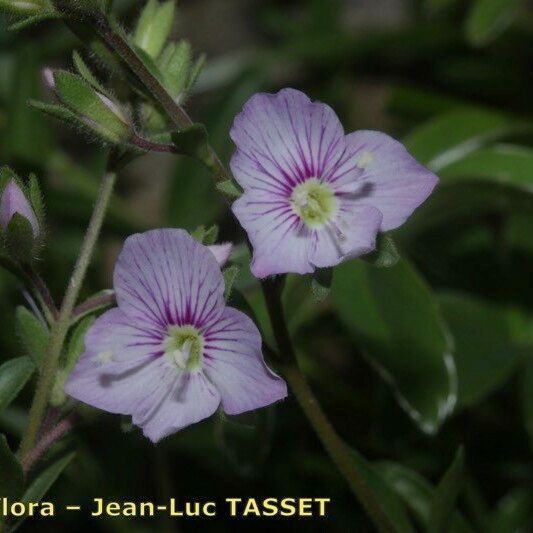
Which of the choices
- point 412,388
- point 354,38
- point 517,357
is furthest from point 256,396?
point 354,38

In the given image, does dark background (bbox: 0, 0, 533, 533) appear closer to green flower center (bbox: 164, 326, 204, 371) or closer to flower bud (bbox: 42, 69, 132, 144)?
green flower center (bbox: 164, 326, 204, 371)

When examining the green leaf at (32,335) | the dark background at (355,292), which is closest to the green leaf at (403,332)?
the dark background at (355,292)

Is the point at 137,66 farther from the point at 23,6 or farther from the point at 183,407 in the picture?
the point at 183,407

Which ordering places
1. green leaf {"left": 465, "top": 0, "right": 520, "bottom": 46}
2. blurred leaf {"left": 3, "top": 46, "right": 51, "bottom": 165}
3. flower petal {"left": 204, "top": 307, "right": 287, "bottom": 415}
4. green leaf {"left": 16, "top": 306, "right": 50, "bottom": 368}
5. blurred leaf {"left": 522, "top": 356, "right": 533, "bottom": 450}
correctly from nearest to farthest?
flower petal {"left": 204, "top": 307, "right": 287, "bottom": 415} < green leaf {"left": 16, "top": 306, "right": 50, "bottom": 368} < blurred leaf {"left": 522, "top": 356, "right": 533, "bottom": 450} < green leaf {"left": 465, "top": 0, "right": 520, "bottom": 46} < blurred leaf {"left": 3, "top": 46, "right": 51, "bottom": 165}

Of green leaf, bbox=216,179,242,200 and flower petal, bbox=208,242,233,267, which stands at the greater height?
green leaf, bbox=216,179,242,200

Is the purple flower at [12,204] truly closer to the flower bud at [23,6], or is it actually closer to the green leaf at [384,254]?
the flower bud at [23,6]

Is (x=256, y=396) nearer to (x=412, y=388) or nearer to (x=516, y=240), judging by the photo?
(x=412, y=388)

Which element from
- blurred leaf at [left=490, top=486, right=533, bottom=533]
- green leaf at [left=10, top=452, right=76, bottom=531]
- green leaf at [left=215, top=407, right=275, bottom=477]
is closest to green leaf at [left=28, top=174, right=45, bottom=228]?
green leaf at [left=10, top=452, right=76, bottom=531]
